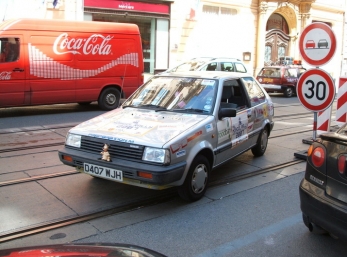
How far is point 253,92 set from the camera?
6777 millimetres

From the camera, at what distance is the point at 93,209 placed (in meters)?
4.64

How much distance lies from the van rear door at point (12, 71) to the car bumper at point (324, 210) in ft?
29.6

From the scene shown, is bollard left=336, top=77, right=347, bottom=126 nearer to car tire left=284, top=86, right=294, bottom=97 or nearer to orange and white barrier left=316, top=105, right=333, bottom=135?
orange and white barrier left=316, top=105, right=333, bottom=135

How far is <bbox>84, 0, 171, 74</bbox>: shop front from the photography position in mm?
17859

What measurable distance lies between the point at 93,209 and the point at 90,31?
8.32 metres

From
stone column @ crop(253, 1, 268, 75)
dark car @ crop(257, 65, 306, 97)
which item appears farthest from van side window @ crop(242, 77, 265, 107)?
stone column @ crop(253, 1, 268, 75)

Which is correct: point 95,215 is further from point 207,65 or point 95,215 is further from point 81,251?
point 207,65

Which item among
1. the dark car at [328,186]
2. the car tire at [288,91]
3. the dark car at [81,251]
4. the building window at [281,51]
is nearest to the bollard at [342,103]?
the dark car at [328,186]

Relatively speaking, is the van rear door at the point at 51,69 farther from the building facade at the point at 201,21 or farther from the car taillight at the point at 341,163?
the car taillight at the point at 341,163

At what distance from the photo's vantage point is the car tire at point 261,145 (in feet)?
23.1

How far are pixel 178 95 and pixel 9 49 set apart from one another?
22.5 feet

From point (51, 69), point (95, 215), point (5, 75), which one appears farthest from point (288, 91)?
point (95, 215)

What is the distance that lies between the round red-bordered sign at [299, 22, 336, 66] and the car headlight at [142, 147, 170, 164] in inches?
149

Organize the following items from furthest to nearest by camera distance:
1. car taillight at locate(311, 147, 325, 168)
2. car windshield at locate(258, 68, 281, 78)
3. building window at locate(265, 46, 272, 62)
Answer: building window at locate(265, 46, 272, 62) < car windshield at locate(258, 68, 281, 78) < car taillight at locate(311, 147, 325, 168)
